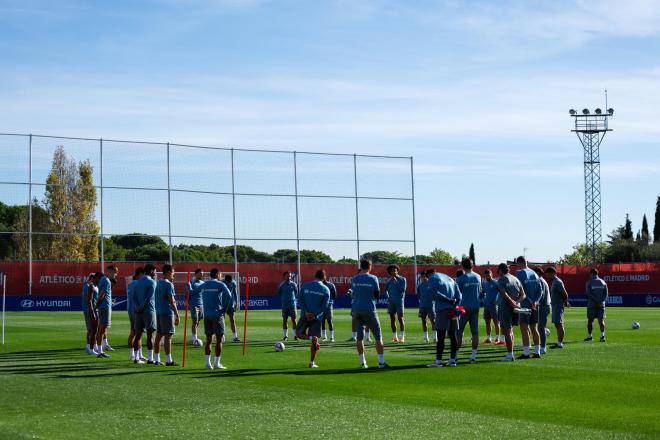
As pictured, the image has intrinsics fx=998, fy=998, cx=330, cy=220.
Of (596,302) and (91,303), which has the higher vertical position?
(91,303)

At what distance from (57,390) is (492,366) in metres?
8.64

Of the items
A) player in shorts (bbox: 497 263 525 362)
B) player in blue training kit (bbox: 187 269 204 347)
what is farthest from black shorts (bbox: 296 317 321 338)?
player in blue training kit (bbox: 187 269 204 347)

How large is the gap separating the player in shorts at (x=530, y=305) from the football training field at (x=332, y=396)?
0.48 m

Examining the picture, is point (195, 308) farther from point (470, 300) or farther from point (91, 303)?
point (470, 300)

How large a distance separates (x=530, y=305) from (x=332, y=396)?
8403 mm

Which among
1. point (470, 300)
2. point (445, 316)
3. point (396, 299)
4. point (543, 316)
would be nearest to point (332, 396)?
point (445, 316)

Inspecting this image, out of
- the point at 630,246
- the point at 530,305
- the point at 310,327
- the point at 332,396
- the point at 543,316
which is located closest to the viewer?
the point at 332,396

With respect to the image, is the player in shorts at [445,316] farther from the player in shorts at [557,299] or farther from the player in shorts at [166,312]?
the player in shorts at [557,299]

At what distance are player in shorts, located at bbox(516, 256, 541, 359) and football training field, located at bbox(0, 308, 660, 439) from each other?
48 centimetres

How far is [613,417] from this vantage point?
13.1 meters

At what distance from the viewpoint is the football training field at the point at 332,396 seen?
479 inches

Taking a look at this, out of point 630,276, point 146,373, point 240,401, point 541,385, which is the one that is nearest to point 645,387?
point 541,385

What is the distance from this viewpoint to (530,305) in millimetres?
22391

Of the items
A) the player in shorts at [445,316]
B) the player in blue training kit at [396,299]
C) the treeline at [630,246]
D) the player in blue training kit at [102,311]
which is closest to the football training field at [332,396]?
the player in shorts at [445,316]
